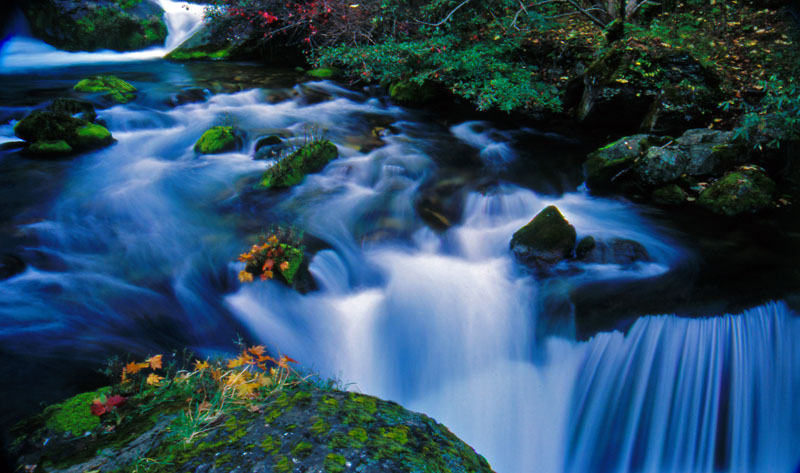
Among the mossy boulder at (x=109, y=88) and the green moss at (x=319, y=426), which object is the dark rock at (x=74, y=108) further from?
the green moss at (x=319, y=426)

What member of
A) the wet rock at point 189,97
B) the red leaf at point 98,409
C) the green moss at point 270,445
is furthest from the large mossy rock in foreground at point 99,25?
the green moss at point 270,445

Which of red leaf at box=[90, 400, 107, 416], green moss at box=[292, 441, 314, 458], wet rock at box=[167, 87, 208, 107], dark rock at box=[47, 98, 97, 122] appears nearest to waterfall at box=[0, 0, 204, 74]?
dark rock at box=[47, 98, 97, 122]

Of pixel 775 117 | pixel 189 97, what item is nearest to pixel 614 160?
pixel 775 117

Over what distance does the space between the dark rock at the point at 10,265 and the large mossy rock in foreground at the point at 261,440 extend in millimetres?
2766

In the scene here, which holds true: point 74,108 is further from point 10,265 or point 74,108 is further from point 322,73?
point 322,73

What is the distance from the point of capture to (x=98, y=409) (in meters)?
2.19

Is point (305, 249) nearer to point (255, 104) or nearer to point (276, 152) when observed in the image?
point (276, 152)

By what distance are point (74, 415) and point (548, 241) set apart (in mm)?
4867

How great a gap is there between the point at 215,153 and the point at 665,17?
1152cm

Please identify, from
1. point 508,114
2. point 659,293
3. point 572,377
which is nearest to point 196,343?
point 572,377

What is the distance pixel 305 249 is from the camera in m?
5.25

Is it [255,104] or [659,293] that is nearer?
[659,293]

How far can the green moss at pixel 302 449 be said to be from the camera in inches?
65.6

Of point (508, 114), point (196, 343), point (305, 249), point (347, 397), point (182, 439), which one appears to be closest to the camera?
point (182, 439)
